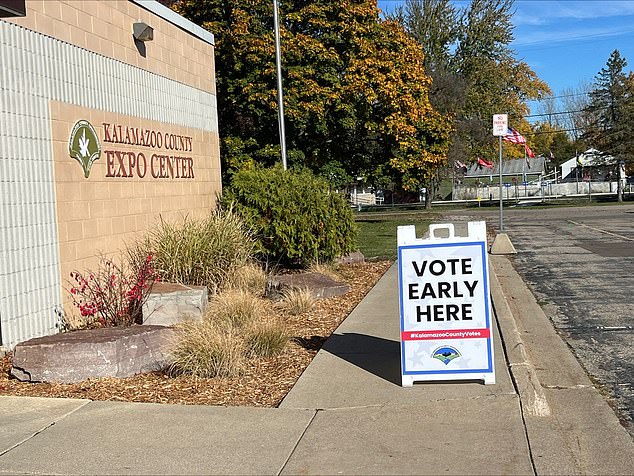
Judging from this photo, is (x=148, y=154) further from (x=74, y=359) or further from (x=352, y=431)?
(x=352, y=431)

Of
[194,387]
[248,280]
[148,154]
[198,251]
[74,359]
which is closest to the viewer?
[194,387]

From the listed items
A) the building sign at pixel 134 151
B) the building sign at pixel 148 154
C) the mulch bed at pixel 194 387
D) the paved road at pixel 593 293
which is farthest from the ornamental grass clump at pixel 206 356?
the building sign at pixel 148 154

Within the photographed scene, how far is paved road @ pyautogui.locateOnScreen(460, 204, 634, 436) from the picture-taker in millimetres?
7434

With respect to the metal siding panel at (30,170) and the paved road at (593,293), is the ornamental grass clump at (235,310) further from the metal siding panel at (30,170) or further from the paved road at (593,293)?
the paved road at (593,293)

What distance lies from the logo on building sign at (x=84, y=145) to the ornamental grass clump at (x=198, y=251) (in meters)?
1.54

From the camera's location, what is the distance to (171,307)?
908 centimetres

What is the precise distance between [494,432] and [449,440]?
369 millimetres

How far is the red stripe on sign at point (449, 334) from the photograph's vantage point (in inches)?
265

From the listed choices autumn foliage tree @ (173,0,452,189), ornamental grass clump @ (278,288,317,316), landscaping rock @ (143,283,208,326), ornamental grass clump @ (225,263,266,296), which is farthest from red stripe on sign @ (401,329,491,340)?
autumn foliage tree @ (173,0,452,189)

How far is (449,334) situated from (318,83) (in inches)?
807

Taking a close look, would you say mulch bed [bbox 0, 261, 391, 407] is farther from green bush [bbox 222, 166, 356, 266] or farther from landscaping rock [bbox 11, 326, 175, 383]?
green bush [bbox 222, 166, 356, 266]

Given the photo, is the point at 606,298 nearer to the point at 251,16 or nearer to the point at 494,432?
the point at 494,432

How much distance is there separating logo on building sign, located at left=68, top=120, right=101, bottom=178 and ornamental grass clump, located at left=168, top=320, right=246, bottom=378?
3.41 metres

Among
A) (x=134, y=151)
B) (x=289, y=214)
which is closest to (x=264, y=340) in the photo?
(x=134, y=151)
